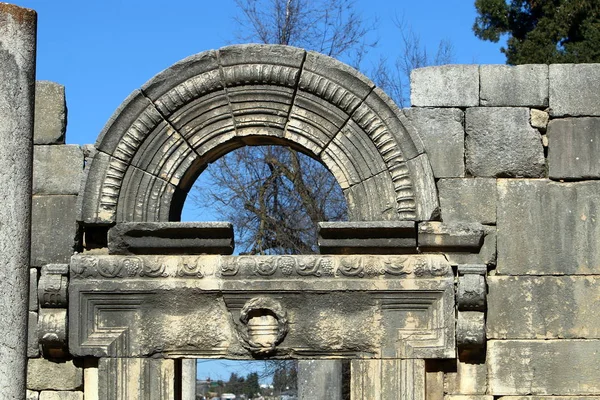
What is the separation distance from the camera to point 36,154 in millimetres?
8555

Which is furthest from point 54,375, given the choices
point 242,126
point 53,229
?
point 242,126

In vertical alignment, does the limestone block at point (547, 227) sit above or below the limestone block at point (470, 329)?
above

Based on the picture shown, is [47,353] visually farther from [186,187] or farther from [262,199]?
[262,199]

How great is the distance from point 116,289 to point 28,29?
3.01 m

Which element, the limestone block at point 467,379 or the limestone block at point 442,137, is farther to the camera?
the limestone block at point 442,137

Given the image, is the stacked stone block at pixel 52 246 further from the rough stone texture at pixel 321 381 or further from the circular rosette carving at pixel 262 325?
the rough stone texture at pixel 321 381

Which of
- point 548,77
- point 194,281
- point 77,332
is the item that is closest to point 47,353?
point 77,332

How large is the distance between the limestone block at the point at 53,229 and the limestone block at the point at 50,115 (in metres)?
0.43

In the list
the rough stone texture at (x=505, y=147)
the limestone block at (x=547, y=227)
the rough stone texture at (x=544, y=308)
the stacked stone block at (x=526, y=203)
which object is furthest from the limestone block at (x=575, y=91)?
the rough stone texture at (x=544, y=308)

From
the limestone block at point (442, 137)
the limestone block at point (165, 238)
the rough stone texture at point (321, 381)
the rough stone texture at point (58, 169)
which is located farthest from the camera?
the rough stone texture at point (321, 381)

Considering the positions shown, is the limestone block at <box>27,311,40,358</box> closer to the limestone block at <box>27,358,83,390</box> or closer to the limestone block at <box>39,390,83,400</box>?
the limestone block at <box>27,358,83,390</box>

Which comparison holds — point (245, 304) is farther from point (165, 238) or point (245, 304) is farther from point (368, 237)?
point (368, 237)

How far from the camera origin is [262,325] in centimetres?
823

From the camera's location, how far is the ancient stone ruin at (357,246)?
26.8 ft
